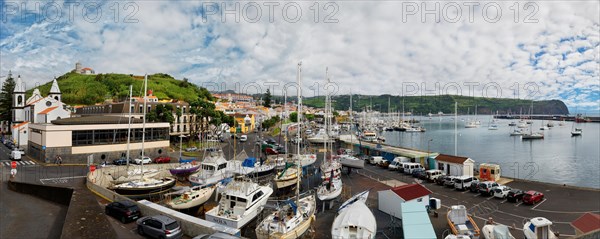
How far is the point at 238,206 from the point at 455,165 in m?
21.0

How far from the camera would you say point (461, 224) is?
51.7 feet

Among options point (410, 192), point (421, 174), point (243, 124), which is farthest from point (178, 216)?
point (243, 124)

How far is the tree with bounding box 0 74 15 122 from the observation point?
67.9m

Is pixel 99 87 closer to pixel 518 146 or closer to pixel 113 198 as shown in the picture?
pixel 113 198

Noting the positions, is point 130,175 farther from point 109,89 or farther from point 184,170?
point 109,89

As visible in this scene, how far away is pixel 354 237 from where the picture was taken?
45.1 feet

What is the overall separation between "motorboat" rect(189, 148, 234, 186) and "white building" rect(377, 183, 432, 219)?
39.8 feet

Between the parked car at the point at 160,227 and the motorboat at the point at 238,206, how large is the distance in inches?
98.1

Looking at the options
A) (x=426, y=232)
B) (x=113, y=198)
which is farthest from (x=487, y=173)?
(x=113, y=198)

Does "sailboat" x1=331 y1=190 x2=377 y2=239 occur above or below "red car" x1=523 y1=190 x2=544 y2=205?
above

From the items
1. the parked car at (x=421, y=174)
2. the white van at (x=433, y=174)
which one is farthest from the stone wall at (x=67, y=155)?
the white van at (x=433, y=174)

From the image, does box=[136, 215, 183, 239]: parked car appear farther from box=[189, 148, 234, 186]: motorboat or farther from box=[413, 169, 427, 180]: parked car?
box=[413, 169, 427, 180]: parked car

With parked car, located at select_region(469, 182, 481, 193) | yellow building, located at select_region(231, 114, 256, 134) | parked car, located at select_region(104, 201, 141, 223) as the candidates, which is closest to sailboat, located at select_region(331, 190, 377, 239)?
parked car, located at select_region(104, 201, 141, 223)

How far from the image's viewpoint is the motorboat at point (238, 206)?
1574cm
